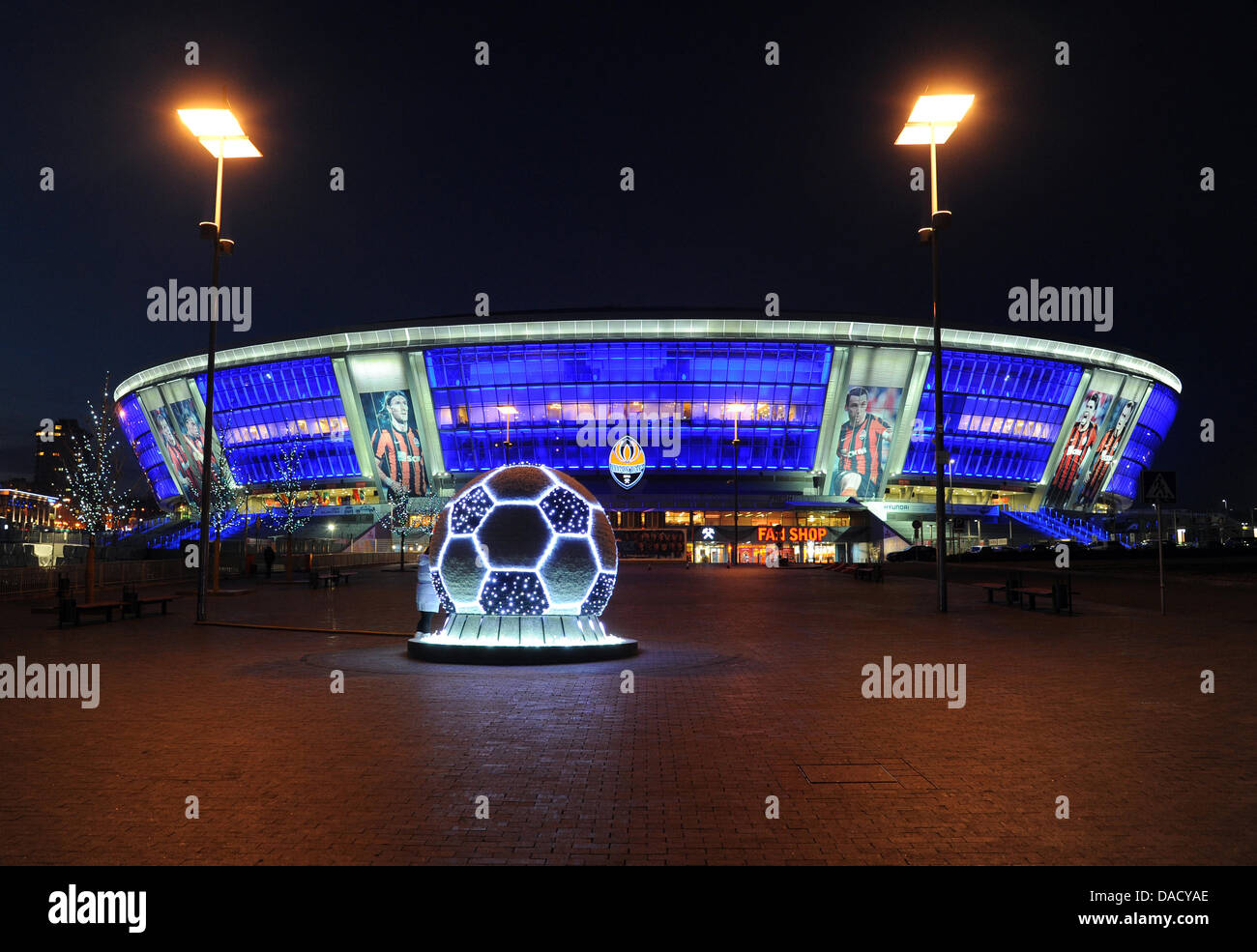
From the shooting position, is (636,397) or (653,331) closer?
(653,331)

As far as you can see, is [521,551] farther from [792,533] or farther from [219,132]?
[792,533]

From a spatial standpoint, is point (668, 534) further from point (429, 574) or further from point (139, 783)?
point (139, 783)

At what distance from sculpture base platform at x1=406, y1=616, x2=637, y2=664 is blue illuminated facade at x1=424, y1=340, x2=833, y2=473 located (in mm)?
58182

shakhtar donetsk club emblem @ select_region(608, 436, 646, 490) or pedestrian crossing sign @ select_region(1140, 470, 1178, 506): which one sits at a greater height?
shakhtar donetsk club emblem @ select_region(608, 436, 646, 490)

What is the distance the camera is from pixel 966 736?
7.13m

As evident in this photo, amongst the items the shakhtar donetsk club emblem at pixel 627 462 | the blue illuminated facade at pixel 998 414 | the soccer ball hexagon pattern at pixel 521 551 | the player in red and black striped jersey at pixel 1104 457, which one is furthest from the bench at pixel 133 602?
the player in red and black striped jersey at pixel 1104 457

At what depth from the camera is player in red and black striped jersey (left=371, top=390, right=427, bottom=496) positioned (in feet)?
230

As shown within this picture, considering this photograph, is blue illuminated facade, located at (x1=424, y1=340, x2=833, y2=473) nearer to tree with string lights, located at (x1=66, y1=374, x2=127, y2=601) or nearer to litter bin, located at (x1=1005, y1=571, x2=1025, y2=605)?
tree with string lights, located at (x1=66, y1=374, x2=127, y2=601)

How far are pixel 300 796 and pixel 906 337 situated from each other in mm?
66568

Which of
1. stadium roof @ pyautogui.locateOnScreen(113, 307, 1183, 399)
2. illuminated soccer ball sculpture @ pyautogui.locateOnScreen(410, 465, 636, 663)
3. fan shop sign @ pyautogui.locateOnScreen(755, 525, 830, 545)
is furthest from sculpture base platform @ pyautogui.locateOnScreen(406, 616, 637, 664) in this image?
stadium roof @ pyautogui.locateOnScreen(113, 307, 1183, 399)

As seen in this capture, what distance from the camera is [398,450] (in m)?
70.6

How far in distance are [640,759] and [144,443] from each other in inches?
3559

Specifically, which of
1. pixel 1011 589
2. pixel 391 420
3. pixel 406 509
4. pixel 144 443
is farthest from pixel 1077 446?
pixel 144 443
